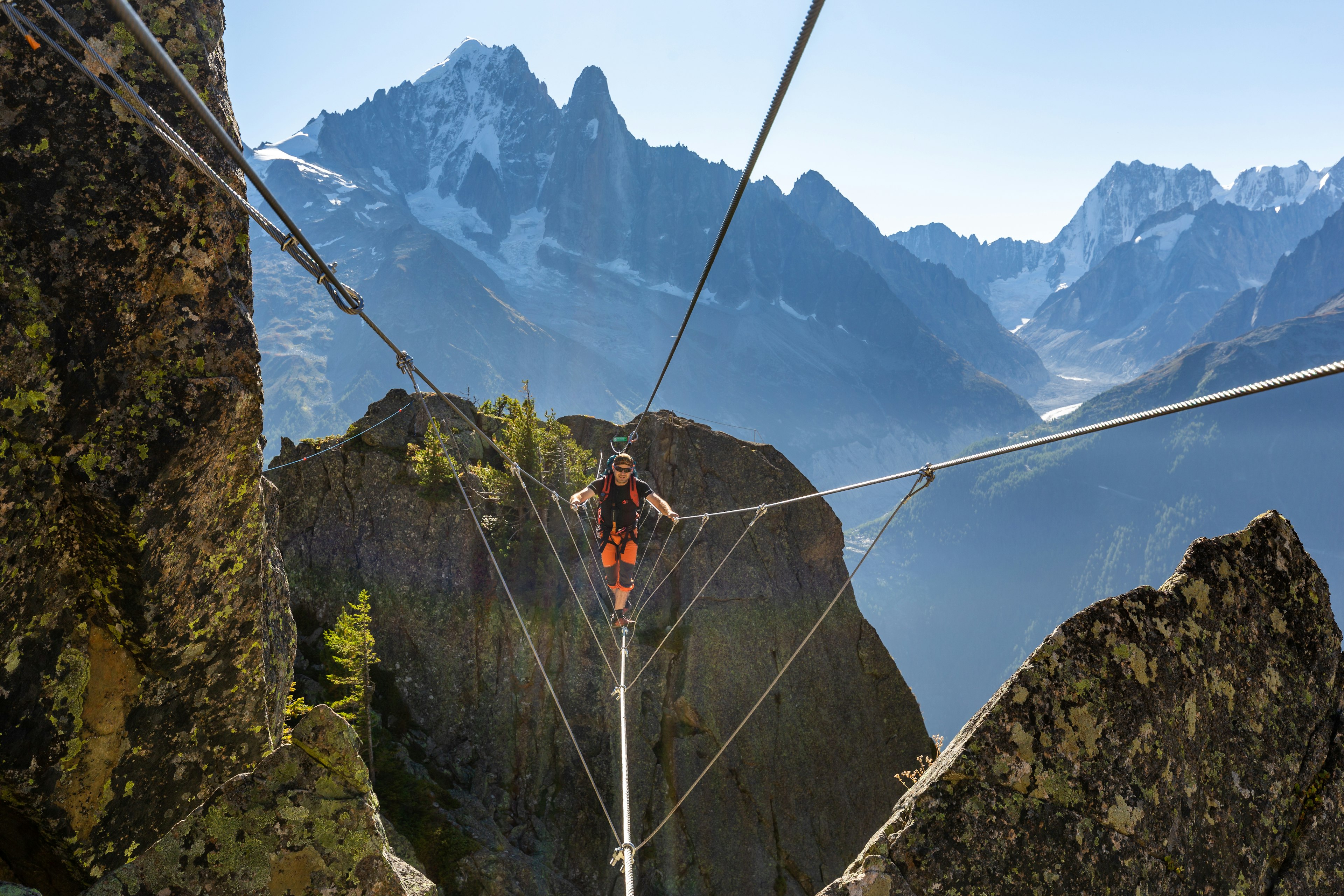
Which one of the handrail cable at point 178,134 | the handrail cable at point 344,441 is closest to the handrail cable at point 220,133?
the handrail cable at point 178,134

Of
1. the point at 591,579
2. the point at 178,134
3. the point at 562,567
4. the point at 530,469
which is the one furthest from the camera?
the point at 530,469

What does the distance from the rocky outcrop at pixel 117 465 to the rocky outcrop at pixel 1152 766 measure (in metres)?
6.28

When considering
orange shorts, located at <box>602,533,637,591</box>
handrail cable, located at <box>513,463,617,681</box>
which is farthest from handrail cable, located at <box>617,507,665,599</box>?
orange shorts, located at <box>602,533,637,591</box>

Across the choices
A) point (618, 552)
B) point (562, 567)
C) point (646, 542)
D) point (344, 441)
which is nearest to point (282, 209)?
point (618, 552)

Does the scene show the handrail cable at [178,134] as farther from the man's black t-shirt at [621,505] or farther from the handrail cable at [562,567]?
the handrail cable at [562,567]

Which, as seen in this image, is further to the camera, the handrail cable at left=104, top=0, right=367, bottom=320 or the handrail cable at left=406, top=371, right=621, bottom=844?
the handrail cable at left=406, top=371, right=621, bottom=844

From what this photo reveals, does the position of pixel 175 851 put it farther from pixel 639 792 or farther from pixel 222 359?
pixel 639 792

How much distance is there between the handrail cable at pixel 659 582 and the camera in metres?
26.4

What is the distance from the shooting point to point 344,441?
27906mm

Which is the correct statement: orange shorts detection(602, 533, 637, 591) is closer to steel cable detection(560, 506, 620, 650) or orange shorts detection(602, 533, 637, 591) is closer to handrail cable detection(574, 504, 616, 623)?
steel cable detection(560, 506, 620, 650)

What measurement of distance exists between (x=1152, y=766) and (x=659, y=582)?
24.1 metres

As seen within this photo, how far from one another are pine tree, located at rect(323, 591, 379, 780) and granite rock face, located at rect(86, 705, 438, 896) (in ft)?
54.5

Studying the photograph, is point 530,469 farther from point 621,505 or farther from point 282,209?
point 282,209

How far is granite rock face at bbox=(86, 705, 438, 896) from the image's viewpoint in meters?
3.96
